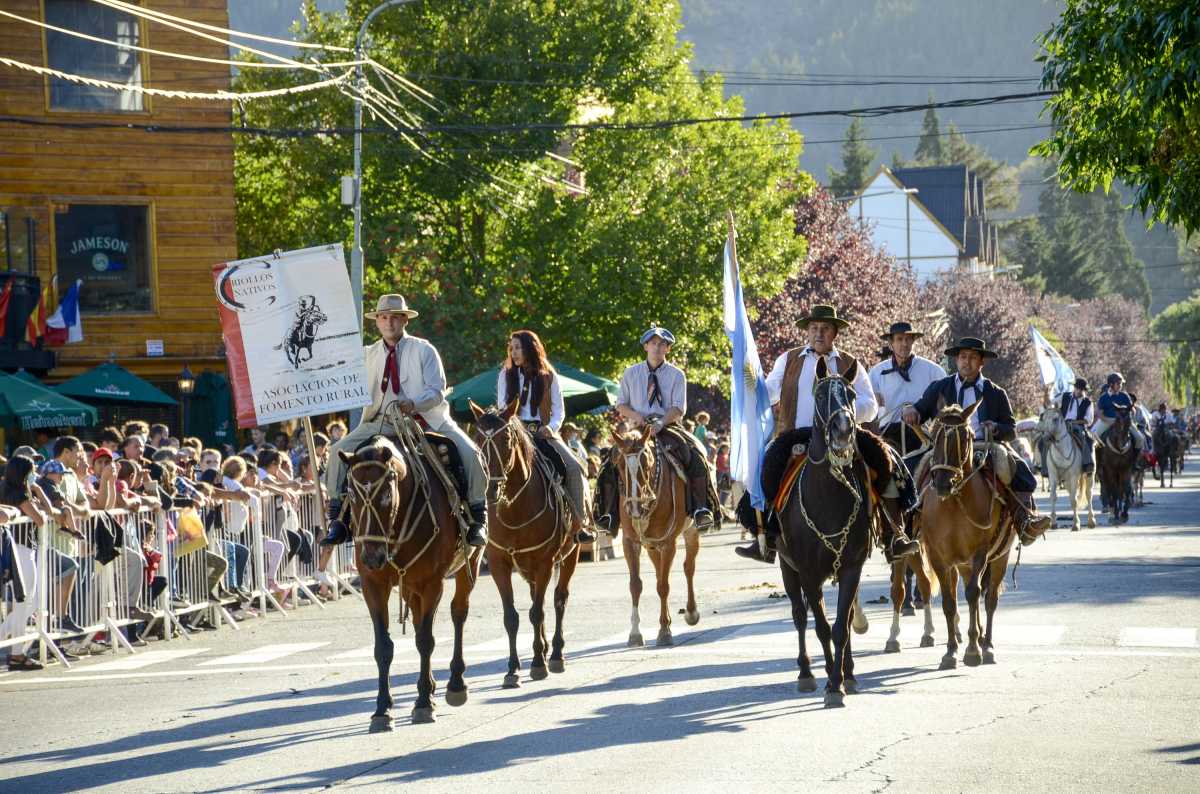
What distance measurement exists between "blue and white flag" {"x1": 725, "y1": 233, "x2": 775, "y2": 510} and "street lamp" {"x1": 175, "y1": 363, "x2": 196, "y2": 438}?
2080cm

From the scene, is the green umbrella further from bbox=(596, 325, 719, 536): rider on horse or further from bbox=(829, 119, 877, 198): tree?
bbox=(829, 119, 877, 198): tree

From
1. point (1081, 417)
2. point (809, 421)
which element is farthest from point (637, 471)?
point (1081, 417)

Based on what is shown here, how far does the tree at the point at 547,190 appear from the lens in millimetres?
35594

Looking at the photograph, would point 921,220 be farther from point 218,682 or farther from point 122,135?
point 218,682

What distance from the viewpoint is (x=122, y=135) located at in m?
33.5

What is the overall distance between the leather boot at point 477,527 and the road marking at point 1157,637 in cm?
562

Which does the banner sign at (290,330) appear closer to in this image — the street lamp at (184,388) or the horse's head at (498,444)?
the horse's head at (498,444)

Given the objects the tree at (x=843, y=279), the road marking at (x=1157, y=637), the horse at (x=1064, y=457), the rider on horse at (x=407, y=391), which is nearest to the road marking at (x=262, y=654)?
the rider on horse at (x=407, y=391)

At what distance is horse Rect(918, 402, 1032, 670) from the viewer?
1330 centimetres

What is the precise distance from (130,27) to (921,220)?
81863 mm

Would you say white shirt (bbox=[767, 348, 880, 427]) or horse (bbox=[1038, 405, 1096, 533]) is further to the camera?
horse (bbox=[1038, 405, 1096, 533])

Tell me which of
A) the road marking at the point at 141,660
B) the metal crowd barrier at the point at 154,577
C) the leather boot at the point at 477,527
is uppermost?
the leather boot at the point at 477,527

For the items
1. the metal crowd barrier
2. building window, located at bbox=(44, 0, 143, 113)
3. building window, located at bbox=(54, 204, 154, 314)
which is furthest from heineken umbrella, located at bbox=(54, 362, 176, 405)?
the metal crowd barrier

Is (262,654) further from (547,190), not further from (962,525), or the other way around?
(547,190)
